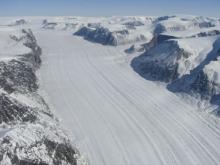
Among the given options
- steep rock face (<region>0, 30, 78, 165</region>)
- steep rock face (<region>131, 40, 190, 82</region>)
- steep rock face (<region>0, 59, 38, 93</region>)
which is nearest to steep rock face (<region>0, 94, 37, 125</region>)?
steep rock face (<region>0, 30, 78, 165</region>)

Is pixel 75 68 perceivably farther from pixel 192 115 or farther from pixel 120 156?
pixel 120 156

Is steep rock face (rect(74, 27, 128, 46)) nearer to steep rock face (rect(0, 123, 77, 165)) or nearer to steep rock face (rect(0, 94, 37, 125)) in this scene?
steep rock face (rect(0, 94, 37, 125))

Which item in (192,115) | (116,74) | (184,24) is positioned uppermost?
(192,115)

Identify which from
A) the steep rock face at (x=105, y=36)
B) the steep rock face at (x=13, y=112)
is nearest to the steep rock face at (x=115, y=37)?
the steep rock face at (x=105, y=36)

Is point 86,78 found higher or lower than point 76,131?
lower

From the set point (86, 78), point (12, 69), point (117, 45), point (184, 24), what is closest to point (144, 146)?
point (12, 69)

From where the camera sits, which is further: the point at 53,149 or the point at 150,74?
the point at 150,74

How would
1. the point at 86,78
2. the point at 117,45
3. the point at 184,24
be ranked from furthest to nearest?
1. the point at 184,24
2. the point at 117,45
3. the point at 86,78

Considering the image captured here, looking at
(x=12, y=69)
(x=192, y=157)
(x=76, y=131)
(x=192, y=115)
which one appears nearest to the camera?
(x=192, y=157)
